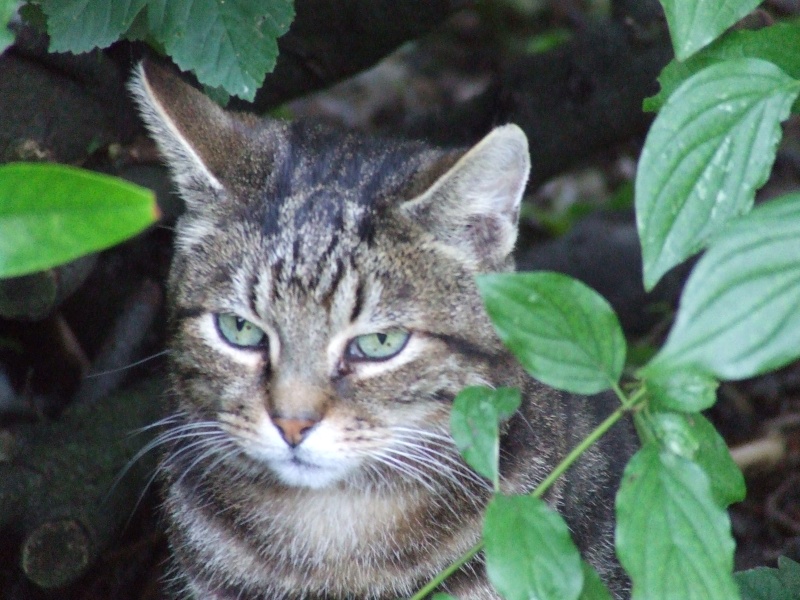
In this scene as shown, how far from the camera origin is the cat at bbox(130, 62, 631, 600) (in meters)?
2.12

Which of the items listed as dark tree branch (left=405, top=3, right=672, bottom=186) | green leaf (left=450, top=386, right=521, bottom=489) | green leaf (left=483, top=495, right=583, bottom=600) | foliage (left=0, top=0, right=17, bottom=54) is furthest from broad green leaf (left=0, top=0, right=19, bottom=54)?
dark tree branch (left=405, top=3, right=672, bottom=186)

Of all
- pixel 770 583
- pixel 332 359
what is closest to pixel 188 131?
pixel 332 359

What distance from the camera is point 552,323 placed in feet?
5.01

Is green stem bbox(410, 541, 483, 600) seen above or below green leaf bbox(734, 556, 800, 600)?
above

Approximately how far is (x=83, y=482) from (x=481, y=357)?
1.39 metres

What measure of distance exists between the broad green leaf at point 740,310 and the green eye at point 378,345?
85cm

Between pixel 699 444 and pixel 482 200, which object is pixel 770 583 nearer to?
pixel 699 444

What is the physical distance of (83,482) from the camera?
9.62ft

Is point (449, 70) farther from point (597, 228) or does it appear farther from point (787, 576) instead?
point (787, 576)

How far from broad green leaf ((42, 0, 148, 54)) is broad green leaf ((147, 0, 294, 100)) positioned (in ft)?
0.20

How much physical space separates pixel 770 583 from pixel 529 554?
783mm

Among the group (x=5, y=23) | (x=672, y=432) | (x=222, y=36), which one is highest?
(x=5, y=23)

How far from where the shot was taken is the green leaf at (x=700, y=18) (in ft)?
5.62

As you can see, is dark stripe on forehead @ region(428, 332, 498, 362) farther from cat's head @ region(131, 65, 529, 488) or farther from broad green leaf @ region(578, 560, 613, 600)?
broad green leaf @ region(578, 560, 613, 600)
